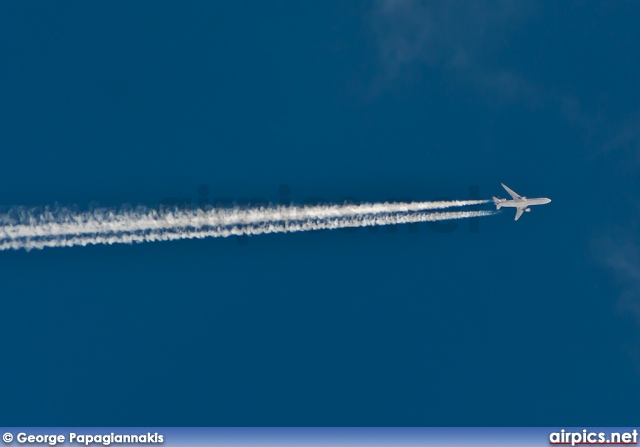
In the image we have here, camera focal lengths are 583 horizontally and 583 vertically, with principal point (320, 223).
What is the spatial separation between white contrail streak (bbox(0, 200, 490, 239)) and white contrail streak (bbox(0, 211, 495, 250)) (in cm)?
33

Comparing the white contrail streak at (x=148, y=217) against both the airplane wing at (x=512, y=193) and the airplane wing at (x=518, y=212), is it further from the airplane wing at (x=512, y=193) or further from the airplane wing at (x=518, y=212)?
the airplane wing at (x=518, y=212)

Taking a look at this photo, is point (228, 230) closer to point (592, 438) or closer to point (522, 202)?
point (522, 202)

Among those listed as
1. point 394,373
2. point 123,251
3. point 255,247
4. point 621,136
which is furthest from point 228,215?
point 621,136

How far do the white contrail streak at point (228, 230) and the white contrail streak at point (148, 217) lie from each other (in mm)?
333

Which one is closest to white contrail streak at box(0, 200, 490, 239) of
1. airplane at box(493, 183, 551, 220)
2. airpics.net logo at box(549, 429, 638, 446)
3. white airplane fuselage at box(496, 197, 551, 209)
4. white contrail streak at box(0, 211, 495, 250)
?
white contrail streak at box(0, 211, 495, 250)

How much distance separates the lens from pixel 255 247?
180 ft

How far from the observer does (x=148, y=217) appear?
50.1 m

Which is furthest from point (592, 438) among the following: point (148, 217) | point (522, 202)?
point (148, 217)

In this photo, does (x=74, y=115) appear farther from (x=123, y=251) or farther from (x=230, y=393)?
(x=230, y=393)

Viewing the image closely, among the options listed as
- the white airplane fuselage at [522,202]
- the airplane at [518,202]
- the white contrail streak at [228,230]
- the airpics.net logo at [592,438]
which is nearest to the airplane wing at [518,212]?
the airplane at [518,202]

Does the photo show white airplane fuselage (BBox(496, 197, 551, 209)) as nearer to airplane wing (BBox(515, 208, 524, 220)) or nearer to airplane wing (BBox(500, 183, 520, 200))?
airplane wing (BBox(500, 183, 520, 200))

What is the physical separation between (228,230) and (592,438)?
3957cm

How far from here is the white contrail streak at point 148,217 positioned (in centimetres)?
4869

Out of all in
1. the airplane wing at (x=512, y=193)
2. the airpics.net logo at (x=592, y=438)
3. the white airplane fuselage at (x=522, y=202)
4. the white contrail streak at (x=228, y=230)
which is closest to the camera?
the white contrail streak at (x=228, y=230)
